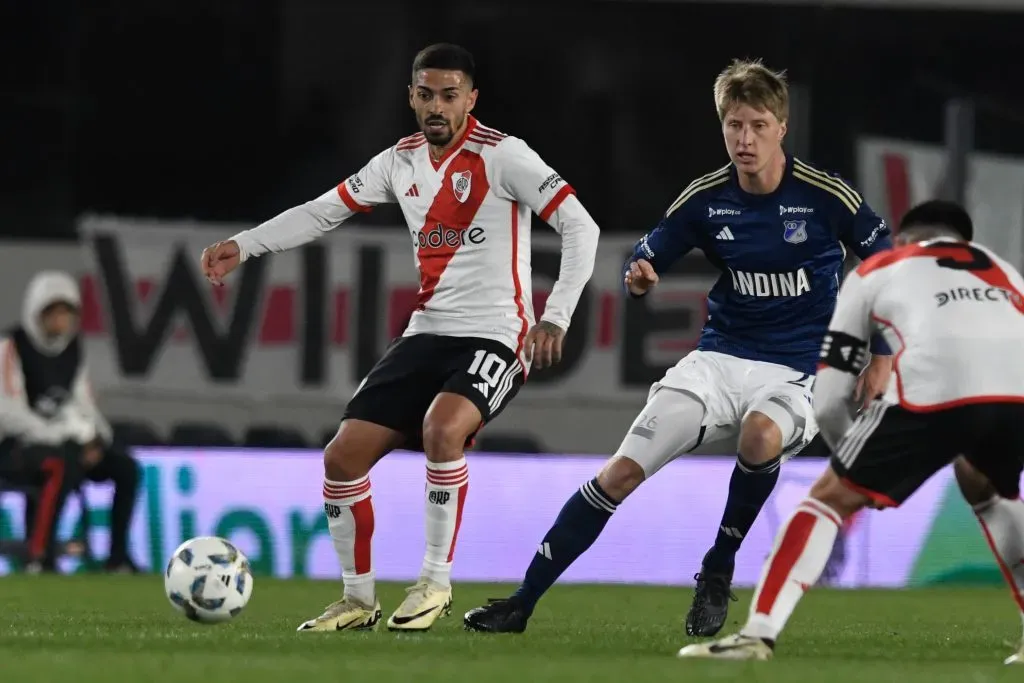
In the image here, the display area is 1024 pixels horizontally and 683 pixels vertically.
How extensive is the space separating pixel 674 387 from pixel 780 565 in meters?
1.82

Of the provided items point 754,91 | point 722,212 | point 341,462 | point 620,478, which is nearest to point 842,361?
point 620,478

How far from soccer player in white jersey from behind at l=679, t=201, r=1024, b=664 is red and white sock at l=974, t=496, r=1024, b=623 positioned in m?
0.49

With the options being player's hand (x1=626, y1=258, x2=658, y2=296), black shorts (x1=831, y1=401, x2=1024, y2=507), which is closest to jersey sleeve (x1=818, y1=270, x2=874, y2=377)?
black shorts (x1=831, y1=401, x2=1024, y2=507)

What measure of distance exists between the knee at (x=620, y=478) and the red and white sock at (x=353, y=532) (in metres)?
0.87

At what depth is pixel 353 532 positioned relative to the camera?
23.1ft

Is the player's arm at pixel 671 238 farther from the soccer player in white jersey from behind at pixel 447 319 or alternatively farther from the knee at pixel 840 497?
the knee at pixel 840 497

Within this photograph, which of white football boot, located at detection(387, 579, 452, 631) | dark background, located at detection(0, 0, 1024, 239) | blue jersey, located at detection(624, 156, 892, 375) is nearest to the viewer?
white football boot, located at detection(387, 579, 452, 631)

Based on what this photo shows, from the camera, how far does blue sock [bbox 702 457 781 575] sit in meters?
7.18

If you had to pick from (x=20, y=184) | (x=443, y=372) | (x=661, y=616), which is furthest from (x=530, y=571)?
(x=20, y=184)

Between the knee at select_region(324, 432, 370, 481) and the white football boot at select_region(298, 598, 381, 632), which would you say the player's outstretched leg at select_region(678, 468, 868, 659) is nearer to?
the white football boot at select_region(298, 598, 381, 632)

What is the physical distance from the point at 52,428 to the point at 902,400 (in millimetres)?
7845

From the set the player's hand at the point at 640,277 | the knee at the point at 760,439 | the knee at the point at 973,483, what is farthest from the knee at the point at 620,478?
the knee at the point at 973,483

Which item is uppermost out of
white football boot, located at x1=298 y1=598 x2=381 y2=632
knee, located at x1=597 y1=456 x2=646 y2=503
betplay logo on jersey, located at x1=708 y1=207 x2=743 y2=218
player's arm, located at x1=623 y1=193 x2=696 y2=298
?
betplay logo on jersey, located at x1=708 y1=207 x2=743 y2=218

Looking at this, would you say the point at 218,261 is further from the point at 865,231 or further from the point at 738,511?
the point at 865,231
